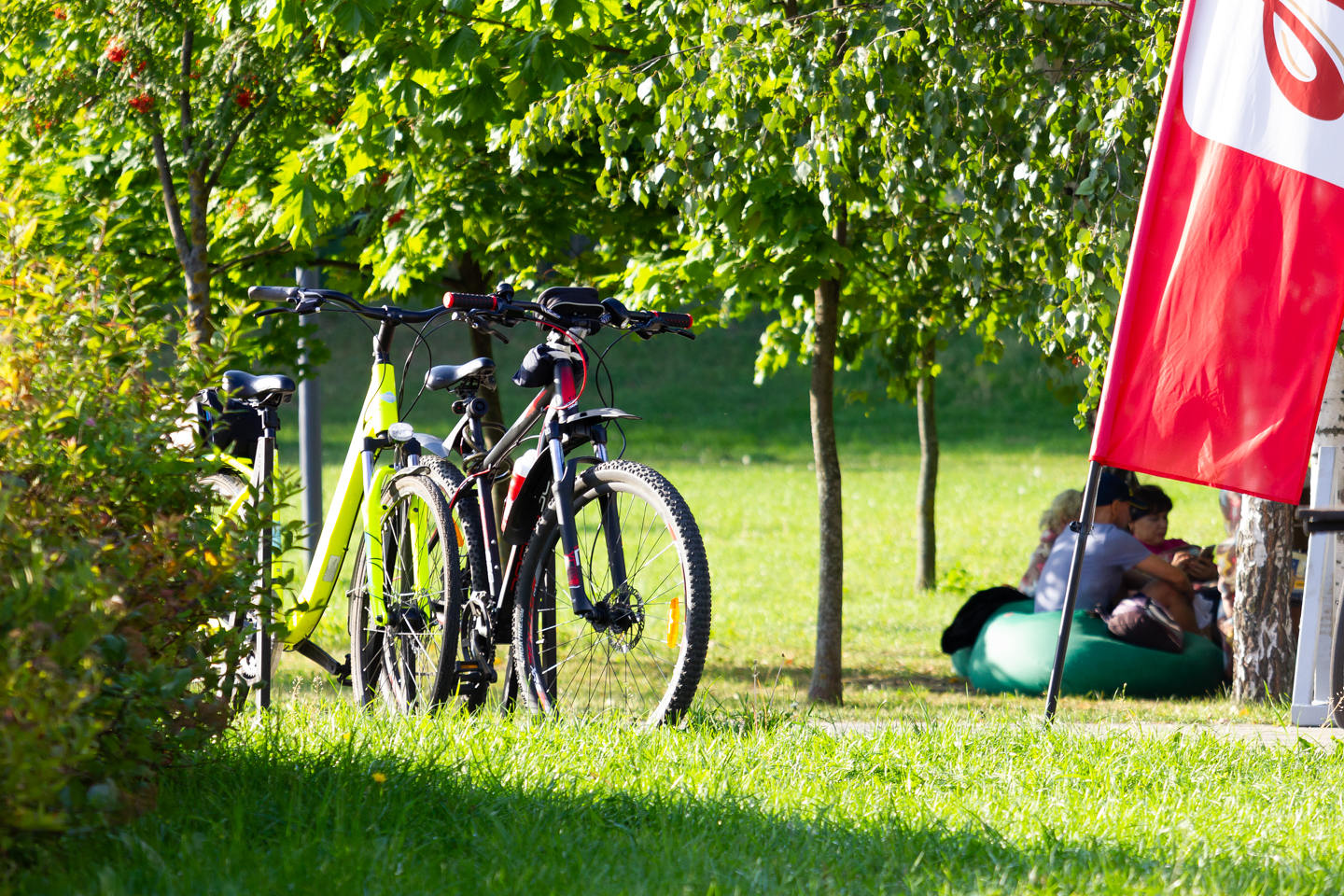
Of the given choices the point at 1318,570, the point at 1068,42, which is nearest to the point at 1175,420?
the point at 1318,570

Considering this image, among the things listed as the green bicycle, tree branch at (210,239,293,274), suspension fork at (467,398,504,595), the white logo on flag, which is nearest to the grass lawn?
the green bicycle

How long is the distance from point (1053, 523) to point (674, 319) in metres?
5.10

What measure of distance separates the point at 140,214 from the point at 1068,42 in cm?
567

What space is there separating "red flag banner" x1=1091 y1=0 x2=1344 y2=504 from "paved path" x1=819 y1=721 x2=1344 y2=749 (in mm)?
776

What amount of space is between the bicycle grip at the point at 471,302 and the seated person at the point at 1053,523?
5.23m

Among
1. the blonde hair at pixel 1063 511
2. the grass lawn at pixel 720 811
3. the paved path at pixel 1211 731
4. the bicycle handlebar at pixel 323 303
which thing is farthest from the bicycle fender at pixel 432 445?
the blonde hair at pixel 1063 511

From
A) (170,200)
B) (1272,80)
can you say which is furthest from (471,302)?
(170,200)

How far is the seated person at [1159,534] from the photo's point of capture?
8.29 m

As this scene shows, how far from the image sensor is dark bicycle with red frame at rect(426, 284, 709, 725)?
12.7 feet

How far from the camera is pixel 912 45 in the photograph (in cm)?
522

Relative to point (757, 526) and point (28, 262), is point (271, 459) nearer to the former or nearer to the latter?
point (28, 262)

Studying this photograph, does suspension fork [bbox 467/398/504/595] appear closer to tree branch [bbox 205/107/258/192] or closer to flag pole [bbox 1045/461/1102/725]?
flag pole [bbox 1045/461/1102/725]

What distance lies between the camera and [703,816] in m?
3.26

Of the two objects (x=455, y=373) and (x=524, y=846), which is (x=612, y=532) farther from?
(x=524, y=846)
